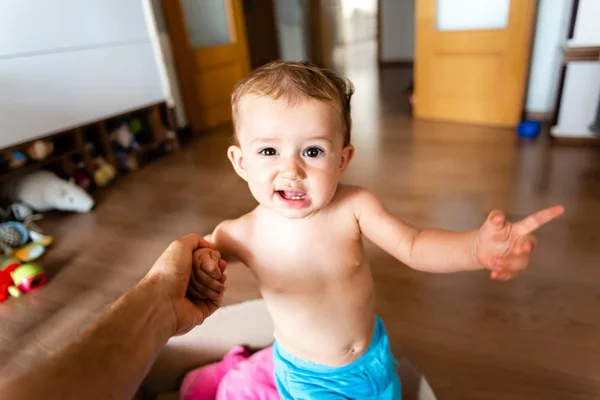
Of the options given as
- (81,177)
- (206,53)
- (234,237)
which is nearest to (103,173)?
(81,177)

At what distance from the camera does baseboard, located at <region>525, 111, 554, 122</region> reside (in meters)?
2.71

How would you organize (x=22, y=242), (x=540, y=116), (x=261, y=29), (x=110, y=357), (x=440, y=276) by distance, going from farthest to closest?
(x=261, y=29)
(x=540, y=116)
(x=22, y=242)
(x=440, y=276)
(x=110, y=357)

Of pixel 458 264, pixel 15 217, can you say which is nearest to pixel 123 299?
pixel 458 264

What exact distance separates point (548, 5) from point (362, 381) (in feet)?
8.50

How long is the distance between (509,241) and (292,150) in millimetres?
294

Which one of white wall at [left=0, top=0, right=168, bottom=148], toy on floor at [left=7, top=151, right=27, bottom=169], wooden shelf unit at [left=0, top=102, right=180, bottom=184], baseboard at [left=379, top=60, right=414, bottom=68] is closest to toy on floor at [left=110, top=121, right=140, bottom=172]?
wooden shelf unit at [left=0, top=102, right=180, bottom=184]

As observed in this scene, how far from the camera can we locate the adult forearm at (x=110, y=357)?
403 millimetres

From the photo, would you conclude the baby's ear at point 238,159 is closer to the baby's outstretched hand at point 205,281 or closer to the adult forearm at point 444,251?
the baby's outstretched hand at point 205,281

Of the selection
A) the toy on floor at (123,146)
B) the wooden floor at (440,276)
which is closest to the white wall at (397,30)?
the wooden floor at (440,276)

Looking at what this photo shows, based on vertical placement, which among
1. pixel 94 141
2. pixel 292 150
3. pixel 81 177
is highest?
pixel 292 150

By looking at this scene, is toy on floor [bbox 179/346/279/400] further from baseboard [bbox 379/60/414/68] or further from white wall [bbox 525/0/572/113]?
baseboard [bbox 379/60/414/68]

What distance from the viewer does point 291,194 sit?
62 cm

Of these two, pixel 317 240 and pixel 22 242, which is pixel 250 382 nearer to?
pixel 317 240

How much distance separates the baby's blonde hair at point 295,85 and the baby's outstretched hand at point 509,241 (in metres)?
0.25
